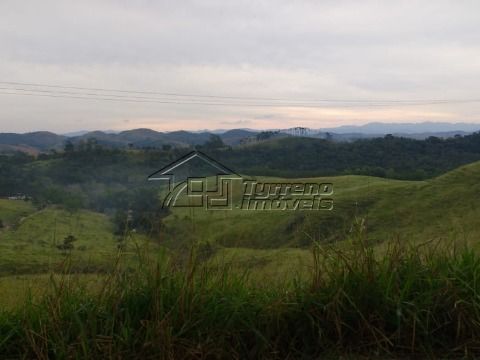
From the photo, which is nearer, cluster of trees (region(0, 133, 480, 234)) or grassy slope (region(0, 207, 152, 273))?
grassy slope (region(0, 207, 152, 273))

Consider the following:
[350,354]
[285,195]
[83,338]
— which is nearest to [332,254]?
[350,354]

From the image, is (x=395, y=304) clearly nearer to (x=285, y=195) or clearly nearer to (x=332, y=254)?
(x=332, y=254)

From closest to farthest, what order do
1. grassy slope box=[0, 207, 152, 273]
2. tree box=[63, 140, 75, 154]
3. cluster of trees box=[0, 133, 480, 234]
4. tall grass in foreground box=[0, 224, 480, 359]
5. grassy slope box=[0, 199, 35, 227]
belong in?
1. tall grass in foreground box=[0, 224, 480, 359]
2. grassy slope box=[0, 207, 152, 273]
3. grassy slope box=[0, 199, 35, 227]
4. cluster of trees box=[0, 133, 480, 234]
5. tree box=[63, 140, 75, 154]

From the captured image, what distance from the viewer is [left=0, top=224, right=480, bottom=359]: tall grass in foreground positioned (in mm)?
2424

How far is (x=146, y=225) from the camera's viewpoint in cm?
355

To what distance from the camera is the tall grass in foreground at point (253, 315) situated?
2424 millimetres

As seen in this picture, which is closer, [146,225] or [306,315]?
[306,315]

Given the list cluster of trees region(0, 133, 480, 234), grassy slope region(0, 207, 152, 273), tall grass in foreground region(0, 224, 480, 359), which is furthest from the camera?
cluster of trees region(0, 133, 480, 234)

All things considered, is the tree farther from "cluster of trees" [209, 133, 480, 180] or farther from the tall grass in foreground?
the tall grass in foreground

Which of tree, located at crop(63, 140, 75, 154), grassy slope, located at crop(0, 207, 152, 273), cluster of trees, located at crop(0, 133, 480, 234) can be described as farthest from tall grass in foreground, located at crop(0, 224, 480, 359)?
tree, located at crop(63, 140, 75, 154)

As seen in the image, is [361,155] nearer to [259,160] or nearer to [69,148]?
[259,160]

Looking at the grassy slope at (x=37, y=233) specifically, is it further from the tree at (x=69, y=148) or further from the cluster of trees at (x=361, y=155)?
the tree at (x=69, y=148)

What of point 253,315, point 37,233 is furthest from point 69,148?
point 253,315

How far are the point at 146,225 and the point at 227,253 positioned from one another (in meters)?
0.66
